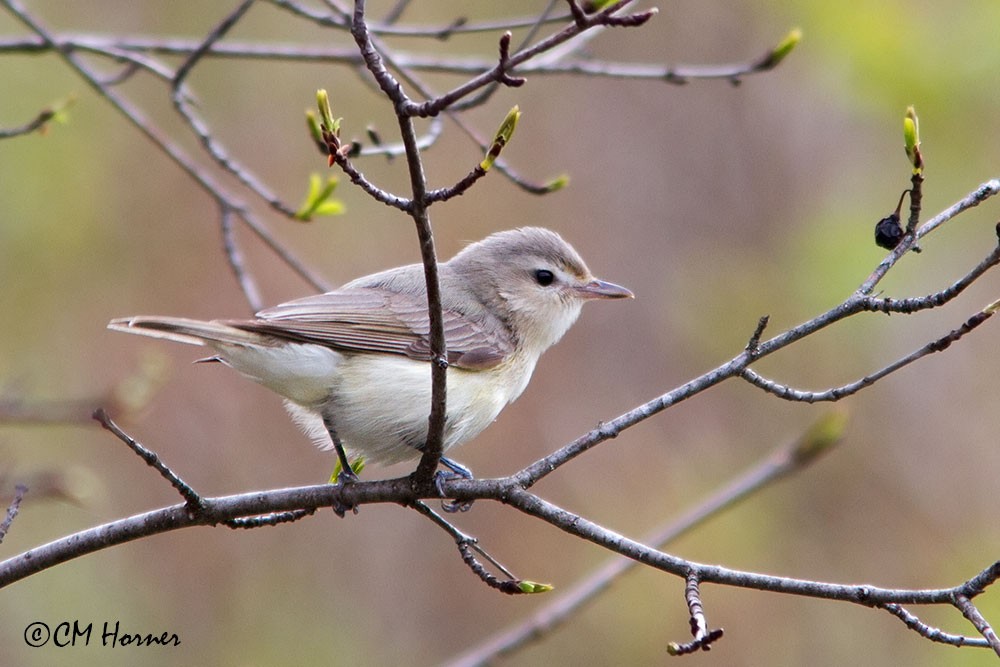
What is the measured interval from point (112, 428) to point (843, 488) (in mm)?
6610

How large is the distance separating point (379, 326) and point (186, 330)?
99 centimetres

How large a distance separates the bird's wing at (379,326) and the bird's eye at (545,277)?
0.49 metres

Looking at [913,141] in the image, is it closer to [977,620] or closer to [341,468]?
[977,620]

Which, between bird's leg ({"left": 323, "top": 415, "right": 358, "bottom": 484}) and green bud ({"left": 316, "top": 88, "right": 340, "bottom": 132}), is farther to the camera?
bird's leg ({"left": 323, "top": 415, "right": 358, "bottom": 484})

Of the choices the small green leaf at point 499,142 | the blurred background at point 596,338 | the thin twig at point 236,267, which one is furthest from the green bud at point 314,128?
the blurred background at point 596,338

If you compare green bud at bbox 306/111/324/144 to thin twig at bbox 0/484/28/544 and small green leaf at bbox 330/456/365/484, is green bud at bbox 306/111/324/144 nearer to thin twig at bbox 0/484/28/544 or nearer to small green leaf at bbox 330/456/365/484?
small green leaf at bbox 330/456/365/484

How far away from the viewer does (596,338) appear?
9.07 meters

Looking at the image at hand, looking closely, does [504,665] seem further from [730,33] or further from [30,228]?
[730,33]

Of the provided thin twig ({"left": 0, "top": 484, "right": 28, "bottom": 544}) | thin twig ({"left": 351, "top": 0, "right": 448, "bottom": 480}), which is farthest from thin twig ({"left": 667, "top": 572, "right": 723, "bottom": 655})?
thin twig ({"left": 0, "top": 484, "right": 28, "bottom": 544})

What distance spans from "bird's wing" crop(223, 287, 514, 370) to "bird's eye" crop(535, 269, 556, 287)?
492mm

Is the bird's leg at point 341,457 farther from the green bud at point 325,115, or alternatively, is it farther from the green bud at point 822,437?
the green bud at point 822,437

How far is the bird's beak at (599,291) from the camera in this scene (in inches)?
213

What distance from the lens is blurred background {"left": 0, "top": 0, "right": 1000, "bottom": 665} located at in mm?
7395

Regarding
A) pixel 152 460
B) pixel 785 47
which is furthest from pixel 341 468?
pixel 785 47
